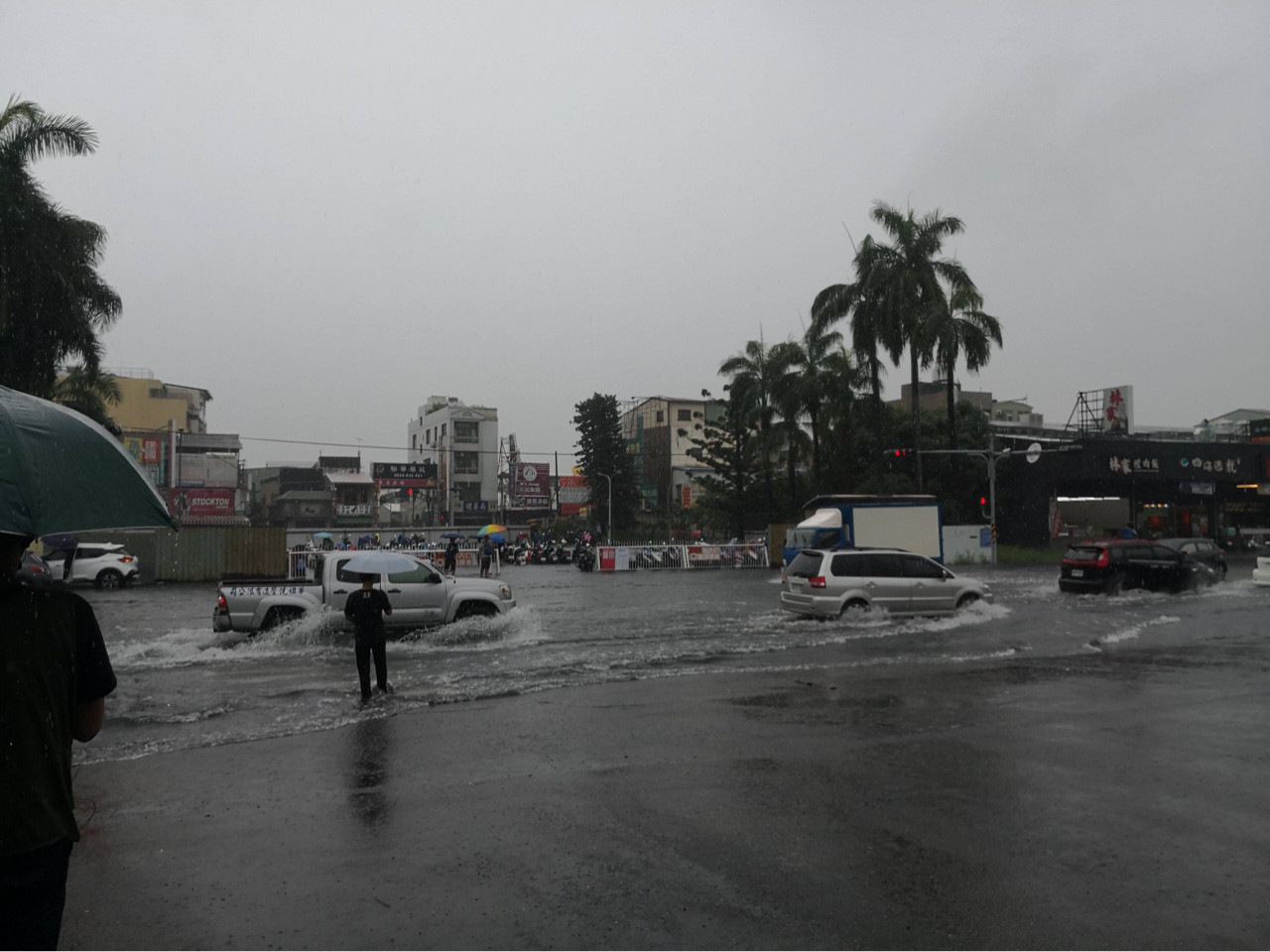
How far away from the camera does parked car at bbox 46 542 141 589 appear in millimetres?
30562

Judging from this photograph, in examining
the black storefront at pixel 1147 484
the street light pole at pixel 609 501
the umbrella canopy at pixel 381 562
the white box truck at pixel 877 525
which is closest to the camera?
the umbrella canopy at pixel 381 562

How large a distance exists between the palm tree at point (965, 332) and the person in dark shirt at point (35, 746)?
4013 cm

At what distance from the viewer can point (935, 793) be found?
269 inches

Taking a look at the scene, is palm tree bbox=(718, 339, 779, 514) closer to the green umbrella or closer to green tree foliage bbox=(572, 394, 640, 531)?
green tree foliage bbox=(572, 394, 640, 531)

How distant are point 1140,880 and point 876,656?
8971 mm

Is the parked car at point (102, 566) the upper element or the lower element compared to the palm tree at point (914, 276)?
lower

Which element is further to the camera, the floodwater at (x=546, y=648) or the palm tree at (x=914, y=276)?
the palm tree at (x=914, y=276)

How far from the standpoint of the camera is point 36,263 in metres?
23.5

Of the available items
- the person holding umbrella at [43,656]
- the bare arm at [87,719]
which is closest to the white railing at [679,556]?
the bare arm at [87,719]

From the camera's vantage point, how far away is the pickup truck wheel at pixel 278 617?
1587cm

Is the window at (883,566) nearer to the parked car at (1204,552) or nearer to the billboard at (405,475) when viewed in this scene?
the parked car at (1204,552)

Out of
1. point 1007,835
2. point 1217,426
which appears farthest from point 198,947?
point 1217,426

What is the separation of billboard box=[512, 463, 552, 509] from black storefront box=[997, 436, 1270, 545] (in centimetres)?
4535

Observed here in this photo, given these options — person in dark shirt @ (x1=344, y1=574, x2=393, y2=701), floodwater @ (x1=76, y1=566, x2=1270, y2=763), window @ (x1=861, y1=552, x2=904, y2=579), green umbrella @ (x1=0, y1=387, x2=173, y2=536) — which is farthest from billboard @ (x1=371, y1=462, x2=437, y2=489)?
green umbrella @ (x1=0, y1=387, x2=173, y2=536)
